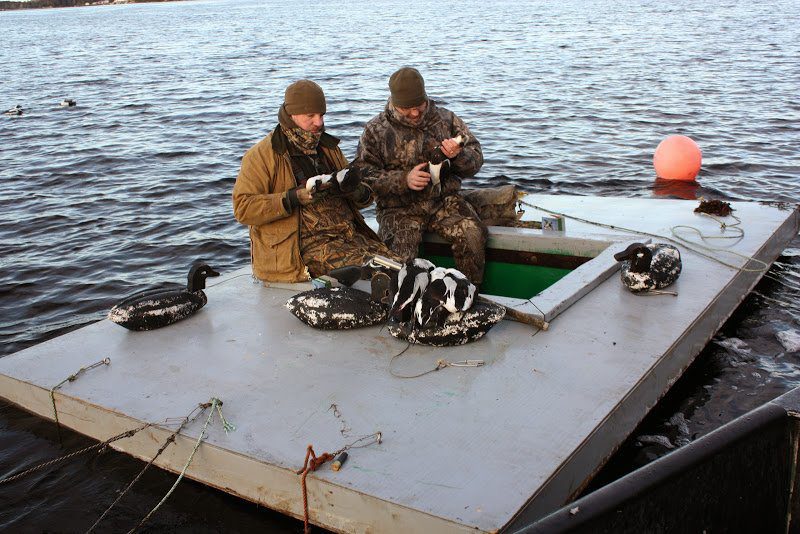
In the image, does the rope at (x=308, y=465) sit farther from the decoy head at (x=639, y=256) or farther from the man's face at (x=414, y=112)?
the man's face at (x=414, y=112)

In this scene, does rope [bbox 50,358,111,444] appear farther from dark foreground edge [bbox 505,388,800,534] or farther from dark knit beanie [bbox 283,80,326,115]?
dark foreground edge [bbox 505,388,800,534]

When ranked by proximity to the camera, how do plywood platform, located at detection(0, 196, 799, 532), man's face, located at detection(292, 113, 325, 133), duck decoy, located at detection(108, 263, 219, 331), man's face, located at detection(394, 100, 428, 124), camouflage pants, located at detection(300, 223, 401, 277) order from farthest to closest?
man's face, located at detection(394, 100, 428, 124), camouflage pants, located at detection(300, 223, 401, 277), man's face, located at detection(292, 113, 325, 133), duck decoy, located at detection(108, 263, 219, 331), plywood platform, located at detection(0, 196, 799, 532)

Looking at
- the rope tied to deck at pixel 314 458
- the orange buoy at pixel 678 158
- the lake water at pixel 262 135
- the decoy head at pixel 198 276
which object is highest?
the decoy head at pixel 198 276

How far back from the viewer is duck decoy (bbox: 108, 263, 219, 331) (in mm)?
5203

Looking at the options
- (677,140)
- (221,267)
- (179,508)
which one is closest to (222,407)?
(179,508)

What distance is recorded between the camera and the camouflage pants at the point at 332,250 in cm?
566

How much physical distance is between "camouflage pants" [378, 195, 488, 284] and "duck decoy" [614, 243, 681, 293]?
1195 millimetres

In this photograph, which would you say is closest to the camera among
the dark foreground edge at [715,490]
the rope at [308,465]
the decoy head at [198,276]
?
the dark foreground edge at [715,490]

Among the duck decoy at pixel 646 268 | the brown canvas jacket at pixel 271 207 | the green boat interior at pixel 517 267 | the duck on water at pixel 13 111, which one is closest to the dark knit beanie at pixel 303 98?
the brown canvas jacket at pixel 271 207

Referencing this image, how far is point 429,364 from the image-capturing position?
14.9ft

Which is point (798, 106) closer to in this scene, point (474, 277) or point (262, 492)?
point (474, 277)

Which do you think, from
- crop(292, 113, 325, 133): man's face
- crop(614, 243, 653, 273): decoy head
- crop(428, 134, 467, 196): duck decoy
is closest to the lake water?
crop(614, 243, 653, 273): decoy head

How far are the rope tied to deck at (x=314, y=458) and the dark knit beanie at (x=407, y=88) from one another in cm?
278

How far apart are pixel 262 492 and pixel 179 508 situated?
2.01ft
